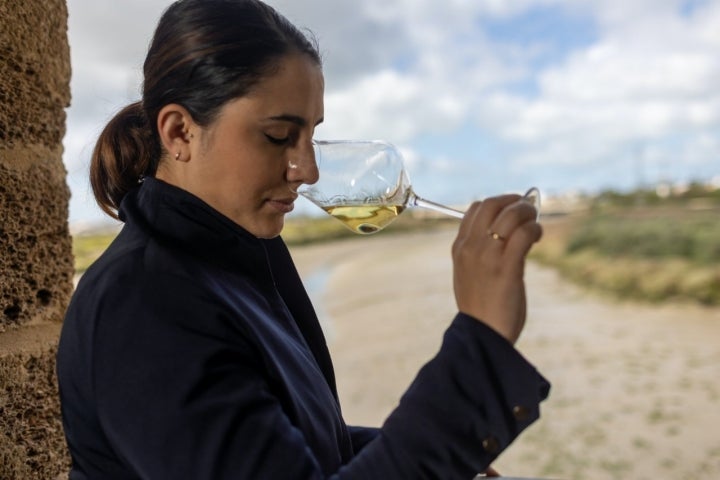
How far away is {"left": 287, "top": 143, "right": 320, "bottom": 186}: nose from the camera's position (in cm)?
72

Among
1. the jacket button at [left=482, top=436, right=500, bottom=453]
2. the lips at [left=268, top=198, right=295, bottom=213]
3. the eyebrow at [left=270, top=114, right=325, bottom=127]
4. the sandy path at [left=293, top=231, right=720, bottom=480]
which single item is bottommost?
the sandy path at [left=293, top=231, right=720, bottom=480]

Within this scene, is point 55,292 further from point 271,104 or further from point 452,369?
point 452,369

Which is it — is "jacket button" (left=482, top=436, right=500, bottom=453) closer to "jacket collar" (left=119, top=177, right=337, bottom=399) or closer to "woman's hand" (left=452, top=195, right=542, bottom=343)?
"woman's hand" (left=452, top=195, right=542, bottom=343)

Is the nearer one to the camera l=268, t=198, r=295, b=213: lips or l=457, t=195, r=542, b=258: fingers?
l=457, t=195, r=542, b=258: fingers

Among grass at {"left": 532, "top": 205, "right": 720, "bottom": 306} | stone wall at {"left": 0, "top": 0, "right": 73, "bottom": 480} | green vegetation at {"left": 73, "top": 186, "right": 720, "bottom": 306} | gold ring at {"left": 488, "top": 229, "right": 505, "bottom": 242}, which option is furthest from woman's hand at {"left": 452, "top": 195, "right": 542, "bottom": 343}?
grass at {"left": 532, "top": 205, "right": 720, "bottom": 306}

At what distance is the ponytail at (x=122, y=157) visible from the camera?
33.4 inches

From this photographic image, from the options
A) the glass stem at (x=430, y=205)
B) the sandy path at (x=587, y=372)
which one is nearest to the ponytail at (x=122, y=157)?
the glass stem at (x=430, y=205)

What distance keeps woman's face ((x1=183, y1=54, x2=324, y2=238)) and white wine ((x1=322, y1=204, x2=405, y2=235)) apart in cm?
13

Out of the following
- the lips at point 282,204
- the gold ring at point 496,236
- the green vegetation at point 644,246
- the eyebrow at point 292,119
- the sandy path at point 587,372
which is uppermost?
the eyebrow at point 292,119

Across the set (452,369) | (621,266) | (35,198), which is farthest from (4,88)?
(621,266)

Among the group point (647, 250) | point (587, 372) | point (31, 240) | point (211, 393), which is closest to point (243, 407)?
point (211, 393)

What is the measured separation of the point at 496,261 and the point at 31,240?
0.64 metres

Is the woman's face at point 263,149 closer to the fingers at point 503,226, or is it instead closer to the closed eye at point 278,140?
the closed eye at point 278,140

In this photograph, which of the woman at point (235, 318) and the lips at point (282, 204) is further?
the lips at point (282, 204)
